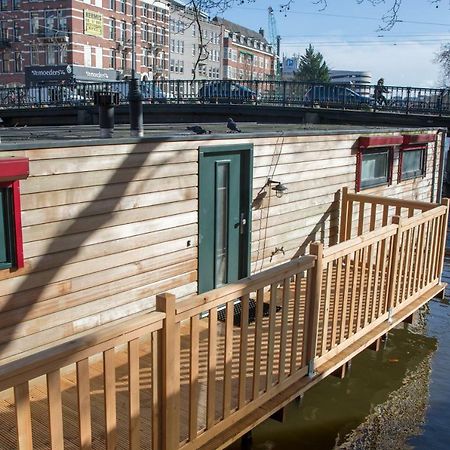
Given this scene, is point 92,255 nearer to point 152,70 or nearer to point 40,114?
point 40,114

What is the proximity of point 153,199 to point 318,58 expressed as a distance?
80.4m

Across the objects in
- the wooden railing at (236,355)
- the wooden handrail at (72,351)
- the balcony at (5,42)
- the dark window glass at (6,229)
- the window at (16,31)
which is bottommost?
the wooden railing at (236,355)

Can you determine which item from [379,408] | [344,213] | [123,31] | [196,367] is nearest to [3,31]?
[123,31]

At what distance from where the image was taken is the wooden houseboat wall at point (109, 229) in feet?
14.5

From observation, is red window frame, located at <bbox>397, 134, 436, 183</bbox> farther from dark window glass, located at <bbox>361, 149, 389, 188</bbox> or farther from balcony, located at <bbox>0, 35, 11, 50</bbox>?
balcony, located at <bbox>0, 35, 11, 50</bbox>

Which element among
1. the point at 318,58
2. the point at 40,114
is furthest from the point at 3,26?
the point at 318,58

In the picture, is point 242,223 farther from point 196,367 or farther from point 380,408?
point 196,367

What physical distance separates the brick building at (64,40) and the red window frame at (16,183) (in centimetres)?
4591

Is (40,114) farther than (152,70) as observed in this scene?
No

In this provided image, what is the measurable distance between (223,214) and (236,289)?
282 cm

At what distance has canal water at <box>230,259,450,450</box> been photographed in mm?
5316

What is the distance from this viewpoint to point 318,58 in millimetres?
80938

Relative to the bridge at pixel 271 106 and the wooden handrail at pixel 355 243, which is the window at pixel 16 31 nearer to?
the bridge at pixel 271 106

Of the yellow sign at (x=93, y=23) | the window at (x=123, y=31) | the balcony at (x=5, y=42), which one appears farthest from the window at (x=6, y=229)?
the window at (x=123, y=31)
